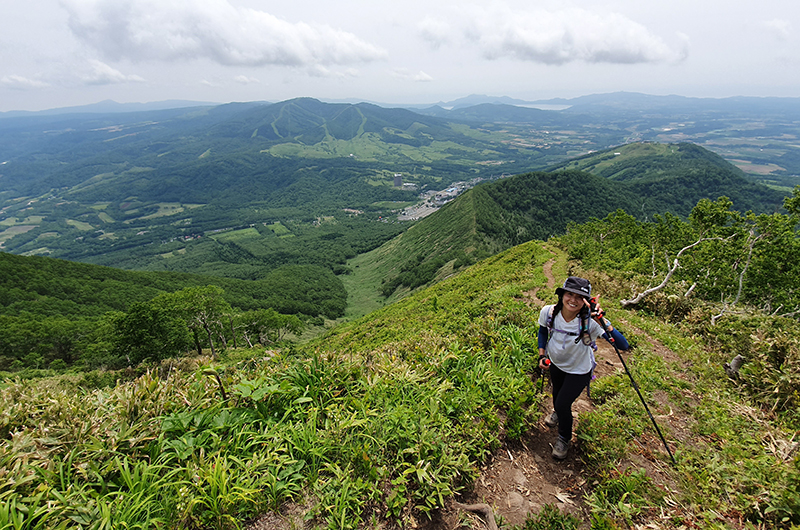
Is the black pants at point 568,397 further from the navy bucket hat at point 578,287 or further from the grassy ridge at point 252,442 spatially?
the navy bucket hat at point 578,287

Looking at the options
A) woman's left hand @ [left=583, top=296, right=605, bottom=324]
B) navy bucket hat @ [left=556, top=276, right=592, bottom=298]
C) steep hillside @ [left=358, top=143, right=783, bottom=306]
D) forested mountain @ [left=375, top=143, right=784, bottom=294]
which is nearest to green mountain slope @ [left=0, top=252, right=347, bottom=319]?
steep hillside @ [left=358, top=143, right=783, bottom=306]

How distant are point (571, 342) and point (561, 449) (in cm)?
200

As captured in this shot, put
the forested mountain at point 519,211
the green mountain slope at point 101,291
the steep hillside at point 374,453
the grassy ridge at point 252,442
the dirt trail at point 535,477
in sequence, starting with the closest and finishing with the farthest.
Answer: the grassy ridge at point 252,442
the steep hillside at point 374,453
the dirt trail at point 535,477
the green mountain slope at point 101,291
the forested mountain at point 519,211

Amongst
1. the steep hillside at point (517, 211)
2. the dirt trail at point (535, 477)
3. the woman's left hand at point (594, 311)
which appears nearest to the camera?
the dirt trail at point (535, 477)

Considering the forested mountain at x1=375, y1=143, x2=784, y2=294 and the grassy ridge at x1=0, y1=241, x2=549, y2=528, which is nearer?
the grassy ridge at x1=0, y1=241, x2=549, y2=528

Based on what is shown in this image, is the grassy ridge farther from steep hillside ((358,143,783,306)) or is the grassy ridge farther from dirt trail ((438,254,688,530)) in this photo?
steep hillside ((358,143,783,306))

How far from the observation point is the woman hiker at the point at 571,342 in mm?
5695

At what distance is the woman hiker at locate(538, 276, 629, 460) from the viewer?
570cm

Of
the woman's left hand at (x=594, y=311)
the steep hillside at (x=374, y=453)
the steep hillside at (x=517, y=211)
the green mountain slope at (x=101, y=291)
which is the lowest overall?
the green mountain slope at (x=101, y=291)

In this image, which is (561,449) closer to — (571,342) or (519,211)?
(571,342)

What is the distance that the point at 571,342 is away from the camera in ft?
19.1

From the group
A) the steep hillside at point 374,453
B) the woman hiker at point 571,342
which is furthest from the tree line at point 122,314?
the woman hiker at point 571,342

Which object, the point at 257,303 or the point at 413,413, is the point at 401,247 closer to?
the point at 257,303

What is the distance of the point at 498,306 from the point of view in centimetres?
1477
